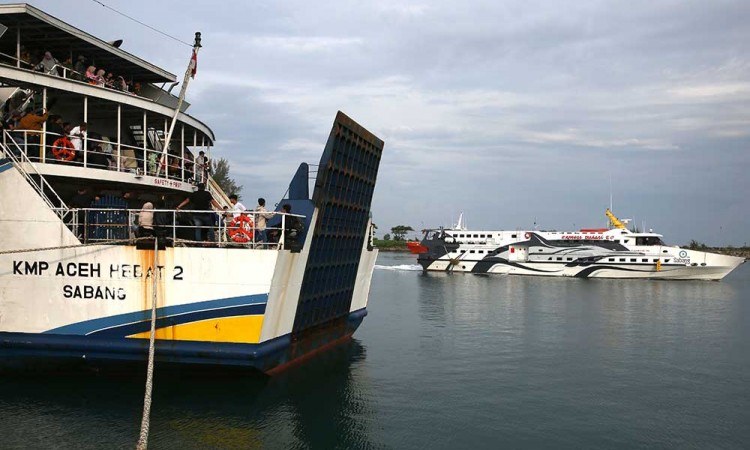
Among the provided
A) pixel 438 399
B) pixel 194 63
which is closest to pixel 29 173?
pixel 194 63

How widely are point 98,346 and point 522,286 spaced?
131 ft

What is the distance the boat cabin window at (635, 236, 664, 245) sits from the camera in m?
56.2

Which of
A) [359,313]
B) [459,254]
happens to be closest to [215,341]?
[359,313]

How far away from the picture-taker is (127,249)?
11.6 metres

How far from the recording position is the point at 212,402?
1223cm

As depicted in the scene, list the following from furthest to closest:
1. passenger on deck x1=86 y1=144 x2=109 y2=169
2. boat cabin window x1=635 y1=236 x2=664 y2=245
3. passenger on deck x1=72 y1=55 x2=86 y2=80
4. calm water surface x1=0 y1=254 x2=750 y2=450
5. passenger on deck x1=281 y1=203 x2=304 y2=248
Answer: boat cabin window x1=635 y1=236 x2=664 y2=245 → passenger on deck x1=72 y1=55 x2=86 y2=80 → passenger on deck x1=86 y1=144 x2=109 y2=169 → passenger on deck x1=281 y1=203 x2=304 y2=248 → calm water surface x1=0 y1=254 x2=750 y2=450

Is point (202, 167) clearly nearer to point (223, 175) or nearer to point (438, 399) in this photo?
point (438, 399)

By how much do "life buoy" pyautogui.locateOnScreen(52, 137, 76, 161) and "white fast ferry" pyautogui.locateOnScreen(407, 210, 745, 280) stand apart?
2046 inches

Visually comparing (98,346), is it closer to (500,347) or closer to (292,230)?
(292,230)

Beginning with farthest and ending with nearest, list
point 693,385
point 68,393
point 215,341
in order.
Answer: point 693,385 < point 68,393 < point 215,341

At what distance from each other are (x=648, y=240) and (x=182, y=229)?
5331 centimetres

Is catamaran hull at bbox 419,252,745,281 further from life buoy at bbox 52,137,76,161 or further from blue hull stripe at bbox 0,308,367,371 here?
life buoy at bbox 52,137,76,161

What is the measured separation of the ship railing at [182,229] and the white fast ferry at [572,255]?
49.5 m

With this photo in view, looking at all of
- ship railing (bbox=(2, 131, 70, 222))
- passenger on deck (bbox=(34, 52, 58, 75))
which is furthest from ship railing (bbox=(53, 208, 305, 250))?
passenger on deck (bbox=(34, 52, 58, 75))
